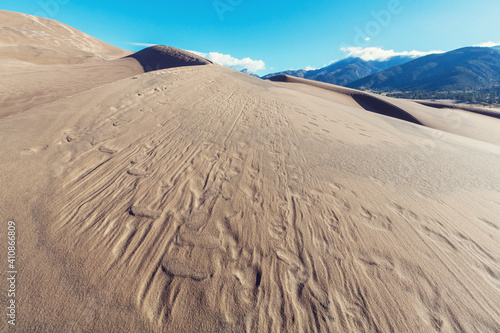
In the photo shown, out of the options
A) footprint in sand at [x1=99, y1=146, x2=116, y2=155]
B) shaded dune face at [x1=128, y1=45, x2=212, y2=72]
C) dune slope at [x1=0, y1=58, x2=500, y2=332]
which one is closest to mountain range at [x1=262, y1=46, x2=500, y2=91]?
shaded dune face at [x1=128, y1=45, x2=212, y2=72]

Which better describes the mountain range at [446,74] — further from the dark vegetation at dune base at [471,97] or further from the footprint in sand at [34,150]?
the footprint in sand at [34,150]

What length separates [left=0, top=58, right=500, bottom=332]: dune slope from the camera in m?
1.93

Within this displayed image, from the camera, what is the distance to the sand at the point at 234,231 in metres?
1.93

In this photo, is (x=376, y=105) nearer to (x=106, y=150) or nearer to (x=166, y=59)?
(x=106, y=150)

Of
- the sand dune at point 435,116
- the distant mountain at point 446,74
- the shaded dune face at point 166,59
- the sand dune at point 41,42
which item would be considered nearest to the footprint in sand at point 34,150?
the sand dune at point 41,42

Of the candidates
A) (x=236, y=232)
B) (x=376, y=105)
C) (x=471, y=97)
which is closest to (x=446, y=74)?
(x=471, y=97)

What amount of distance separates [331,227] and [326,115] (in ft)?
22.9

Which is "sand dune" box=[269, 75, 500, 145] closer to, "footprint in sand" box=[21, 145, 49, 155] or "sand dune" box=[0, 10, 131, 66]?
"footprint in sand" box=[21, 145, 49, 155]

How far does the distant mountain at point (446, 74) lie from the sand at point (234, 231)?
149 metres

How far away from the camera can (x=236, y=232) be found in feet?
8.84

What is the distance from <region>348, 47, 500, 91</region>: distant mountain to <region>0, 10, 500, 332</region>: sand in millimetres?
149317

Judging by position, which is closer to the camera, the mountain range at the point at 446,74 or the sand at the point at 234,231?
the sand at the point at 234,231

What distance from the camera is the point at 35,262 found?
214 centimetres

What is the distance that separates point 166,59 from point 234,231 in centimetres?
3155
